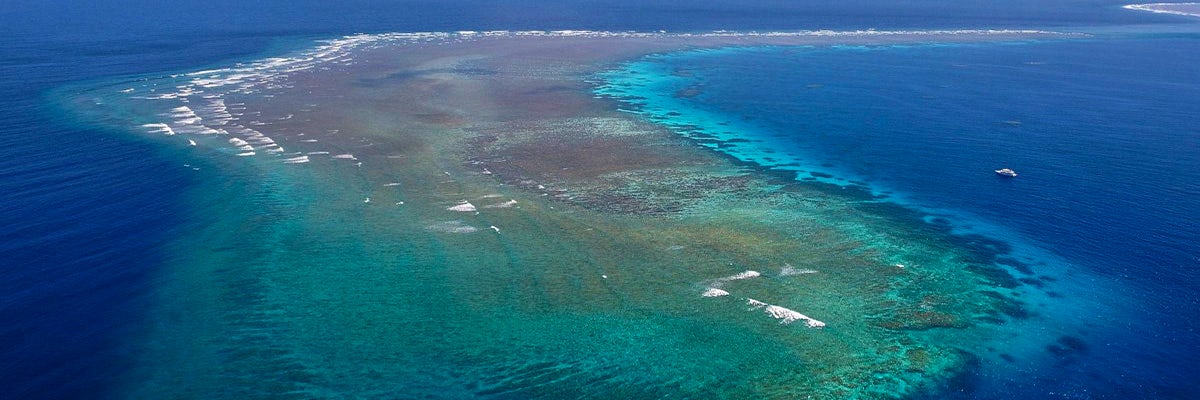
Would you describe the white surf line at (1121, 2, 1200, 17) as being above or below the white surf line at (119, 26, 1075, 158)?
above

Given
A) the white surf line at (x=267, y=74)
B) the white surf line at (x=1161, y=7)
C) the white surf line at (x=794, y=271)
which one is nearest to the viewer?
the white surf line at (x=794, y=271)

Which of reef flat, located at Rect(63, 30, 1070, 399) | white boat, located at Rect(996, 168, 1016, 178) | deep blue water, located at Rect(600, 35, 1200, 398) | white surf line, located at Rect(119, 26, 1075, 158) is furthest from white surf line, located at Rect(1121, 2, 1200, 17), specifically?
reef flat, located at Rect(63, 30, 1070, 399)

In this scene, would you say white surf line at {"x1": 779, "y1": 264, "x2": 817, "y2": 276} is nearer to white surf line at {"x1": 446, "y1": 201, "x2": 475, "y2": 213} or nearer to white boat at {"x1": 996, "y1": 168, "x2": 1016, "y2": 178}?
white surf line at {"x1": 446, "y1": 201, "x2": 475, "y2": 213}

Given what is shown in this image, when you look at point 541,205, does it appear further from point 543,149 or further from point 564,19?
point 564,19

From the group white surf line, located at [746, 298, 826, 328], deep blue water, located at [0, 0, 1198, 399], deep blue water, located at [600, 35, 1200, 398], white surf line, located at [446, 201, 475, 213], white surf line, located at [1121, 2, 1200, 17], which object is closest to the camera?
deep blue water, located at [0, 0, 1198, 399]

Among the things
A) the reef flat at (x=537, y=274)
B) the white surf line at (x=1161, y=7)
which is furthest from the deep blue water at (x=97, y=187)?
the white surf line at (x=1161, y=7)

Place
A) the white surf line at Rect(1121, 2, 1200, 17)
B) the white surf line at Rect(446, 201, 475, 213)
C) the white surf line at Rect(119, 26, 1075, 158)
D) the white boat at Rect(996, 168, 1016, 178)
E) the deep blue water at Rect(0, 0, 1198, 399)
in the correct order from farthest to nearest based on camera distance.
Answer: the white surf line at Rect(1121, 2, 1200, 17)
the white surf line at Rect(119, 26, 1075, 158)
the white boat at Rect(996, 168, 1016, 178)
the white surf line at Rect(446, 201, 475, 213)
the deep blue water at Rect(0, 0, 1198, 399)

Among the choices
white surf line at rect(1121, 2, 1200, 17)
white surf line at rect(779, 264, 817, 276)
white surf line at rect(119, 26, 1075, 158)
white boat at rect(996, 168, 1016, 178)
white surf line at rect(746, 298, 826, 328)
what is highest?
white surf line at rect(1121, 2, 1200, 17)

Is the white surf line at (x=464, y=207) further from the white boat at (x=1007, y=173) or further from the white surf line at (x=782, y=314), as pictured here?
the white boat at (x=1007, y=173)
